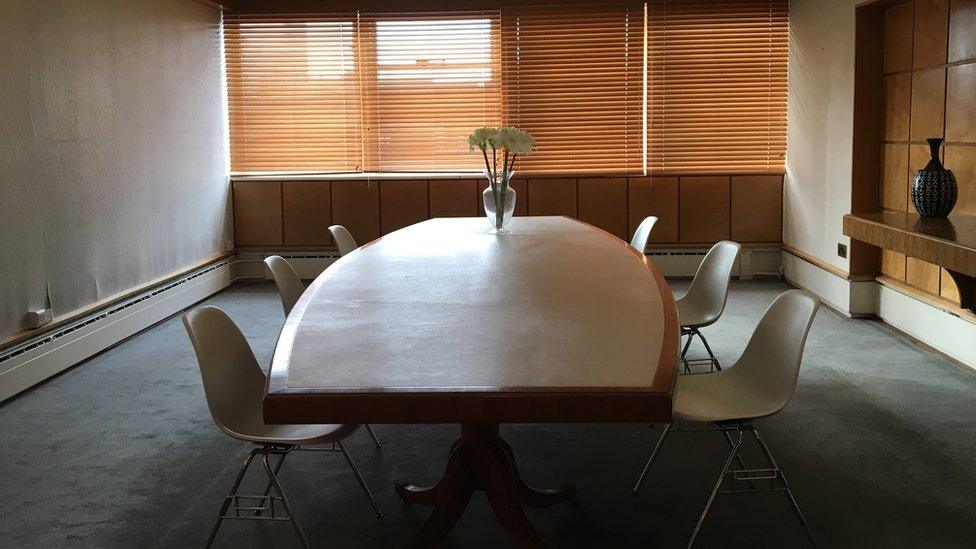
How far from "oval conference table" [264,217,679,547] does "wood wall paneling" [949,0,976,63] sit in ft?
8.48

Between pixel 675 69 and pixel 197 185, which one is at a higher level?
pixel 675 69

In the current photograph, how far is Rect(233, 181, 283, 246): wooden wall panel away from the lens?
8977 millimetres

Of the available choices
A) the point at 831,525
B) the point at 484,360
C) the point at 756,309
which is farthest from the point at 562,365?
the point at 756,309

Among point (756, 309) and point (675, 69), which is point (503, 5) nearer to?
point (675, 69)

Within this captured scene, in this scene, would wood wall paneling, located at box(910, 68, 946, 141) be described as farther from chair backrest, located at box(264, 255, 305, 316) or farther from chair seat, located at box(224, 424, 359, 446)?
chair seat, located at box(224, 424, 359, 446)

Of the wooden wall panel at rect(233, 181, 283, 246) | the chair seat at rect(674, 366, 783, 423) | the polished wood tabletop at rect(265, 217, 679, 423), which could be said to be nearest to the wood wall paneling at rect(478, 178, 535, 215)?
the wooden wall panel at rect(233, 181, 283, 246)

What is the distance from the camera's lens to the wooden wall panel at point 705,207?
8797 mm

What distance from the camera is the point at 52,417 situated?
484cm

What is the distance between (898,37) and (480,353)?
504cm

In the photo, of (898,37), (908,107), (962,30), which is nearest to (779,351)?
(962,30)

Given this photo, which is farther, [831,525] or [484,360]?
[831,525]

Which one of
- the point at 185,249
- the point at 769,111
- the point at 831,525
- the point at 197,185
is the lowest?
the point at 831,525

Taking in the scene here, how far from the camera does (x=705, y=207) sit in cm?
881

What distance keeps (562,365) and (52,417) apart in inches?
133
